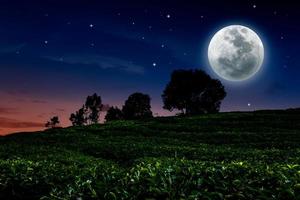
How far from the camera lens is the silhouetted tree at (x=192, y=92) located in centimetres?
10419

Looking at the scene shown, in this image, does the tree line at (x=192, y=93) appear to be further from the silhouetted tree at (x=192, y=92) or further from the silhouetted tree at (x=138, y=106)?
the silhouetted tree at (x=138, y=106)

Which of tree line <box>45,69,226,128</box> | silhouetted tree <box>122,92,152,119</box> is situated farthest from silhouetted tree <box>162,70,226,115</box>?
silhouetted tree <box>122,92,152,119</box>

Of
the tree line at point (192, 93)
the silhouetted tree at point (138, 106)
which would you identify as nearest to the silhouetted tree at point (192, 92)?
the tree line at point (192, 93)

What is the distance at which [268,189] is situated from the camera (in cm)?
833

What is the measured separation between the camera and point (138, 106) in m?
126

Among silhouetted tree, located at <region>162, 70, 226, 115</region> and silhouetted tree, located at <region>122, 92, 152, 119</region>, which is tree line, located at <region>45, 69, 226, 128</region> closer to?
silhouetted tree, located at <region>162, 70, 226, 115</region>

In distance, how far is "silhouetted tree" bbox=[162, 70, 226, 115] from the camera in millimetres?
104188

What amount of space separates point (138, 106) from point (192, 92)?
1015 inches

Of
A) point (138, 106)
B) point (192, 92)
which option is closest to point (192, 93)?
point (192, 92)

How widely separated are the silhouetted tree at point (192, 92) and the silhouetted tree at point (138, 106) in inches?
765

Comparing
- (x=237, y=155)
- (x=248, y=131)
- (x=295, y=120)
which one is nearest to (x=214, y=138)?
(x=248, y=131)

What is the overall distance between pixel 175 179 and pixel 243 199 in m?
1.61

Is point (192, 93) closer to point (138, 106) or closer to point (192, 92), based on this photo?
point (192, 92)

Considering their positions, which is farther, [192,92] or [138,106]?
[138,106]
